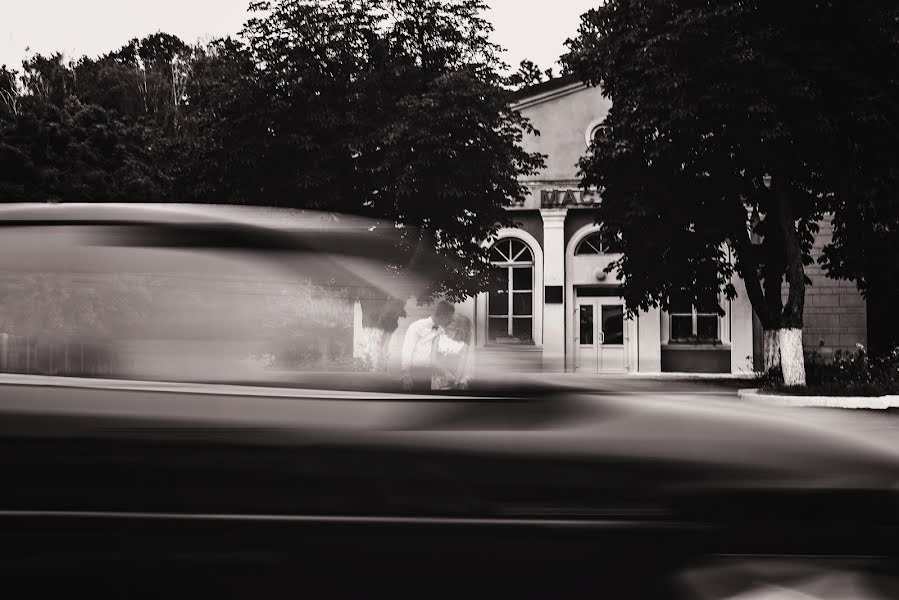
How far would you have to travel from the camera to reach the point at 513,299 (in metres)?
29.3

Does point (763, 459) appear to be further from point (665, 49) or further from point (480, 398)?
point (665, 49)

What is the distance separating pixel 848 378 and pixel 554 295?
396 inches

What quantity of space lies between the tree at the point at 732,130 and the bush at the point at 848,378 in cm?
82

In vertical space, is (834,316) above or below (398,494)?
above

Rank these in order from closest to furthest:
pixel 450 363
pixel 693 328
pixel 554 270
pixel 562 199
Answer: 1. pixel 450 363
2. pixel 693 328
3. pixel 554 270
4. pixel 562 199

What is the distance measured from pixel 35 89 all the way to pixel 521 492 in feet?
147

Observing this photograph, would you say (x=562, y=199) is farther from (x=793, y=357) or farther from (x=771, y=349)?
(x=793, y=357)

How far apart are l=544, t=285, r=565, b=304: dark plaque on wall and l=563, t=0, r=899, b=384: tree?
4627 millimetres

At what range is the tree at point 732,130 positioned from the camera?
18625mm

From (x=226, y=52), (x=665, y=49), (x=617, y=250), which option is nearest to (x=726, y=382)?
(x=617, y=250)

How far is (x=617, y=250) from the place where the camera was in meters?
23.8

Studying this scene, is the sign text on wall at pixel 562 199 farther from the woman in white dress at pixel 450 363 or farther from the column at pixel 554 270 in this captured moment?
the woman in white dress at pixel 450 363

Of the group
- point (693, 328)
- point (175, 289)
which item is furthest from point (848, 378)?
point (175, 289)

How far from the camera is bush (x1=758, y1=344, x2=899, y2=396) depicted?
1841 cm
